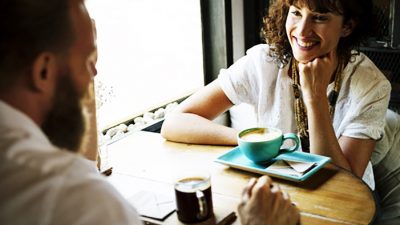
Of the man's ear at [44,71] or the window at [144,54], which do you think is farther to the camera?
the window at [144,54]

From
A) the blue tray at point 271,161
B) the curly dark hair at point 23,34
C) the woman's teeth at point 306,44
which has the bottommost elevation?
the blue tray at point 271,161

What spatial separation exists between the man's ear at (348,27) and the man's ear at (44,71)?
135 centimetres

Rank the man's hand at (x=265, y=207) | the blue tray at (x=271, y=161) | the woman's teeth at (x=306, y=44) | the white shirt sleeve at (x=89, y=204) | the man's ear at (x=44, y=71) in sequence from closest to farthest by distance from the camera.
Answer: the white shirt sleeve at (x=89, y=204) → the man's ear at (x=44, y=71) → the man's hand at (x=265, y=207) → the blue tray at (x=271, y=161) → the woman's teeth at (x=306, y=44)

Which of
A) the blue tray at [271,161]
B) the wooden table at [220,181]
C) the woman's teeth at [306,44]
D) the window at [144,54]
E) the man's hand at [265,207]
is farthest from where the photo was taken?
the window at [144,54]

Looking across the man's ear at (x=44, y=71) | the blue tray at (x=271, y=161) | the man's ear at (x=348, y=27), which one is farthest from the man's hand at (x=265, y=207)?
the man's ear at (x=348, y=27)

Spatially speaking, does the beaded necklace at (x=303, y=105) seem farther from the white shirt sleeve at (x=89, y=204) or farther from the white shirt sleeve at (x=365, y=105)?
the white shirt sleeve at (x=89, y=204)

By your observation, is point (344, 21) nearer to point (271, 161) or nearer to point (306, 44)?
point (306, 44)

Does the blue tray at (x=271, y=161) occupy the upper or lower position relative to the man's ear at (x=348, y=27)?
lower

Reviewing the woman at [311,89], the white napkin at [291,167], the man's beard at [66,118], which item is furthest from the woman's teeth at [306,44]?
the man's beard at [66,118]

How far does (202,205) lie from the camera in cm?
118

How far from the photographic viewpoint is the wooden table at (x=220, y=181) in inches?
48.3

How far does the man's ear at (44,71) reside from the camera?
787mm

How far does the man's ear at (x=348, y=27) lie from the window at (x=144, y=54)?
37.6 inches

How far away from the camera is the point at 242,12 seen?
2.79 m
